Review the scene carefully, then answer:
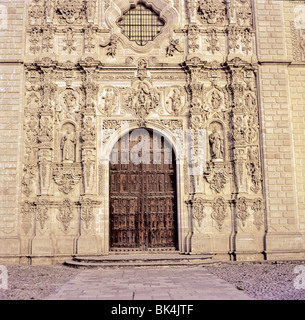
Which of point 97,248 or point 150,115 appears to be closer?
point 97,248

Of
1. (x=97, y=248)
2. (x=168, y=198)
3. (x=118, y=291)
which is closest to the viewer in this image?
(x=118, y=291)

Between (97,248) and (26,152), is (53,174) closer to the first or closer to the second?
(26,152)

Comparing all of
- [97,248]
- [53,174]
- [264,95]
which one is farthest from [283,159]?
[53,174]

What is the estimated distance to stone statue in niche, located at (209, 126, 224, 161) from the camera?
15.2 meters

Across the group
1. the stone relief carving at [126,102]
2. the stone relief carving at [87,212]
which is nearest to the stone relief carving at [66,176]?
the stone relief carving at [126,102]

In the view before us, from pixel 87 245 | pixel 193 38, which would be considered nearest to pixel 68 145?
pixel 87 245

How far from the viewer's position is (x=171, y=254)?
47.7 ft

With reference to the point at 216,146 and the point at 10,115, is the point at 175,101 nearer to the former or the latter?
the point at 216,146

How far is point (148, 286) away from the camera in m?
9.27

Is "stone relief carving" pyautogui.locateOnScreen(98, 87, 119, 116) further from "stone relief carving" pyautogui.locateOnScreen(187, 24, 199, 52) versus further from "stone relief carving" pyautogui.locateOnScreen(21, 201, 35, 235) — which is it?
"stone relief carving" pyautogui.locateOnScreen(21, 201, 35, 235)

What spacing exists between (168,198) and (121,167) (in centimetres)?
220

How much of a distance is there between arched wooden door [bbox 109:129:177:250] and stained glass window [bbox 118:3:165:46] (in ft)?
13.7

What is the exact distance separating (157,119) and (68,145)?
3.60 meters

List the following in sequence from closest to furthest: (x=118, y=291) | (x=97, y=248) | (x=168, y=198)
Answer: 1. (x=118, y=291)
2. (x=97, y=248)
3. (x=168, y=198)
